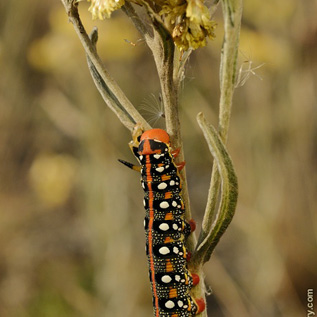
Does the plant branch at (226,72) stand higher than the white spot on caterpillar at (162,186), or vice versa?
the plant branch at (226,72)

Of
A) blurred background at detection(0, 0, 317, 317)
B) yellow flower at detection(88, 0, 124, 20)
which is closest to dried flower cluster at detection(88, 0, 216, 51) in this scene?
yellow flower at detection(88, 0, 124, 20)

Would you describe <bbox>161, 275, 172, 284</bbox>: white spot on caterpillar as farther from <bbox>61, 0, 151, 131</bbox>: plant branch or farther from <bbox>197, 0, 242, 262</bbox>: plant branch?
<bbox>61, 0, 151, 131</bbox>: plant branch

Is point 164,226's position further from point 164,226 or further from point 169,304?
point 169,304

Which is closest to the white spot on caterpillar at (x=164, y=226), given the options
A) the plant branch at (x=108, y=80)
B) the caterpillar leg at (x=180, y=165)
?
the caterpillar leg at (x=180, y=165)

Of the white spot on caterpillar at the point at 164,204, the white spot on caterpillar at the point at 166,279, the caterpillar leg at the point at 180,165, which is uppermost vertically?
the caterpillar leg at the point at 180,165

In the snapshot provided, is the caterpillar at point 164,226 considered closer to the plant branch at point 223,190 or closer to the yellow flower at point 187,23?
the plant branch at point 223,190

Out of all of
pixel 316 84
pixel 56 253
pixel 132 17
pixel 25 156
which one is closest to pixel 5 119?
pixel 25 156

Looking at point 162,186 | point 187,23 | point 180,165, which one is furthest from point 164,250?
point 187,23

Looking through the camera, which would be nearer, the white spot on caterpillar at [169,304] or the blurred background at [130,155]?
the white spot on caterpillar at [169,304]
